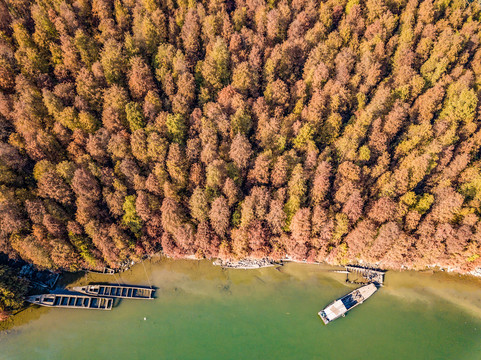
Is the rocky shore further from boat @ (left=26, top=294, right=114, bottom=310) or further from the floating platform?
boat @ (left=26, top=294, right=114, bottom=310)

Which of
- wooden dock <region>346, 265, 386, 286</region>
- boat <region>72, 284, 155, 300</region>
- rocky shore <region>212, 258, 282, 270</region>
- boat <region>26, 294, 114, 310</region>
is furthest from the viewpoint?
rocky shore <region>212, 258, 282, 270</region>

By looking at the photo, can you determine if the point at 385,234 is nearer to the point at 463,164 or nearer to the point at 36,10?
the point at 463,164

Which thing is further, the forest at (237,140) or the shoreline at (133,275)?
the shoreline at (133,275)

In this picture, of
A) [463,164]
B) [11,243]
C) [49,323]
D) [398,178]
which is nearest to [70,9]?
[11,243]

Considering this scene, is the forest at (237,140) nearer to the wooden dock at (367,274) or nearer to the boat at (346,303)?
the wooden dock at (367,274)

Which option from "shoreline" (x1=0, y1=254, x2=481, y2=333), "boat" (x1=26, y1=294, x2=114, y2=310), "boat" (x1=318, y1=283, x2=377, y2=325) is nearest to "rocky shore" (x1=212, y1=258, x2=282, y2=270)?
"shoreline" (x1=0, y1=254, x2=481, y2=333)

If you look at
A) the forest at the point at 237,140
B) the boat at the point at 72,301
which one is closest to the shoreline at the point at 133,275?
the boat at the point at 72,301
